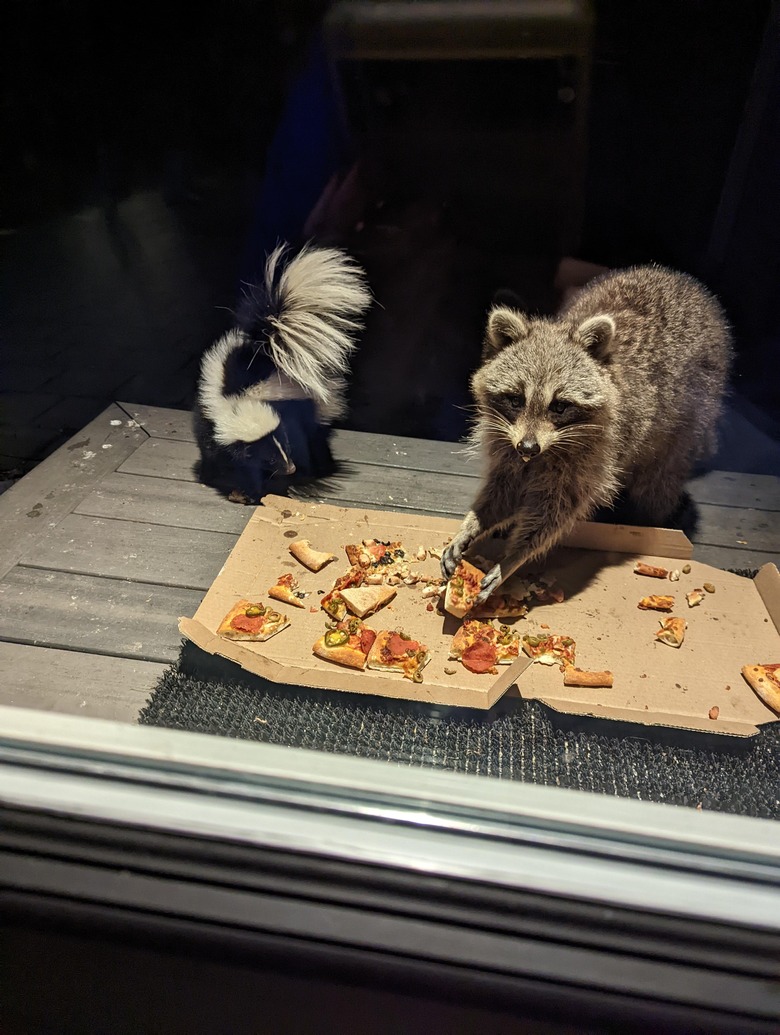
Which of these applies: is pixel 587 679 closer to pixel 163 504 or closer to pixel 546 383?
pixel 546 383

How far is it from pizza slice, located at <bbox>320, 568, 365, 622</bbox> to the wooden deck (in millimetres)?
396

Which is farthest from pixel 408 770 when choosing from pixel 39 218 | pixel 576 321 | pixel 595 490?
pixel 39 218

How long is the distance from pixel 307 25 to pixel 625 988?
1.84 meters

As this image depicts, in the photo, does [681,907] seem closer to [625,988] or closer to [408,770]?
[625,988]

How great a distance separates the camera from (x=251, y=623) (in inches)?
61.7

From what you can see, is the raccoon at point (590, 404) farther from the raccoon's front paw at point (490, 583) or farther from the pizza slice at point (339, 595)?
the pizza slice at point (339, 595)

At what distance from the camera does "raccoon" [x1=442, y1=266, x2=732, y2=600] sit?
4.84 feet

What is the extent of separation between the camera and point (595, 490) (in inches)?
65.4

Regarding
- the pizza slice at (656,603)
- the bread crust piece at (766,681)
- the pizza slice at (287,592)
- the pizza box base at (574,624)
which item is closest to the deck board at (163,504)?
the pizza box base at (574,624)

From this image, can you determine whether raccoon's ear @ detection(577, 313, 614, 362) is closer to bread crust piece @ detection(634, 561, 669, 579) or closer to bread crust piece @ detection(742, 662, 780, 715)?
bread crust piece @ detection(634, 561, 669, 579)

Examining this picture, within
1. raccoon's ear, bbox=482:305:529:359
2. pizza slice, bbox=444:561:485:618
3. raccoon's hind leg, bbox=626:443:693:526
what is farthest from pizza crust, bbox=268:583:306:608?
raccoon's hind leg, bbox=626:443:693:526

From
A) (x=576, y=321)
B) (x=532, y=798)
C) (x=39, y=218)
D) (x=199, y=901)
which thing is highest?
(x=39, y=218)

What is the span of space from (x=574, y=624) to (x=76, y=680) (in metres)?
1.22

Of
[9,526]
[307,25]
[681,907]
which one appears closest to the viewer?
[681,907]
